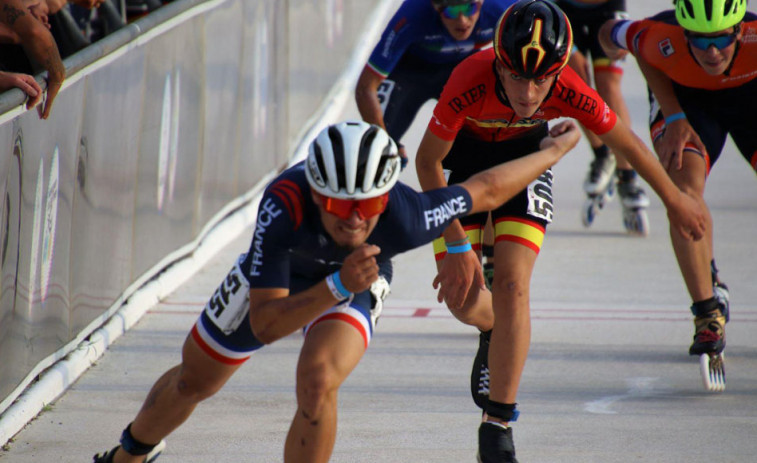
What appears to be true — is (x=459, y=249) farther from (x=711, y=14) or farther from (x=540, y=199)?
(x=711, y=14)

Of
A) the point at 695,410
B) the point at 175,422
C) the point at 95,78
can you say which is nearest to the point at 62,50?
the point at 95,78

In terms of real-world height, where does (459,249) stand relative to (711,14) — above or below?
below

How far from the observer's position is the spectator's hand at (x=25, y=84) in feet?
16.1

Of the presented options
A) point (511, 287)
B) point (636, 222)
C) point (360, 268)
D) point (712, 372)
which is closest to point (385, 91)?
point (712, 372)

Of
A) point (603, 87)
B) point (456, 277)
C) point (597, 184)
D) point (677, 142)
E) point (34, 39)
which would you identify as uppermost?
point (34, 39)

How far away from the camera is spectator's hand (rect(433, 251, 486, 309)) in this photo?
4.45 metres

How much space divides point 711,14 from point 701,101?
2.57 ft

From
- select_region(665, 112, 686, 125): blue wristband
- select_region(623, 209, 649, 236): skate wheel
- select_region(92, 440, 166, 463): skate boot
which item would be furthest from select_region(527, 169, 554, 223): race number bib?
select_region(623, 209, 649, 236): skate wheel

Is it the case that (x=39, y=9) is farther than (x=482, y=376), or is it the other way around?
(x=39, y=9)

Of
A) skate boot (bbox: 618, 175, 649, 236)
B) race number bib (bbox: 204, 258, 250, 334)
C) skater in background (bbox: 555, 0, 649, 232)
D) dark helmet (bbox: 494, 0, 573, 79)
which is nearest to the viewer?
race number bib (bbox: 204, 258, 250, 334)

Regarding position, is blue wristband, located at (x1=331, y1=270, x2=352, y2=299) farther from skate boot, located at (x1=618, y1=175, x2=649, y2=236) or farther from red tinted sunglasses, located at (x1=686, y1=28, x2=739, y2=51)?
skate boot, located at (x1=618, y1=175, x2=649, y2=236)

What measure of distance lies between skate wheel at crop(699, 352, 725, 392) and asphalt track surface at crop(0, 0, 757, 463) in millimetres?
58

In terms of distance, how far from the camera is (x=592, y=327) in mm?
7004

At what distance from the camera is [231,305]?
4129 mm
